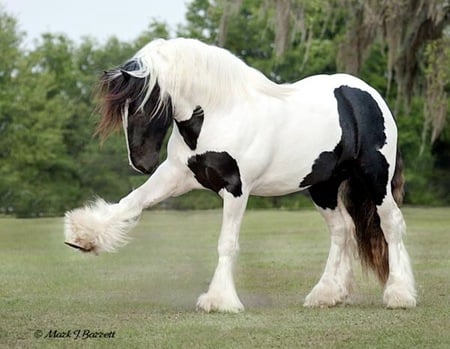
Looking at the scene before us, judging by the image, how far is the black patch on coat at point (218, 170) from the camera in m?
7.71

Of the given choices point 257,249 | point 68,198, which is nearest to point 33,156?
point 68,198

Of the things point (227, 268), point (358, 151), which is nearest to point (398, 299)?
point (358, 151)

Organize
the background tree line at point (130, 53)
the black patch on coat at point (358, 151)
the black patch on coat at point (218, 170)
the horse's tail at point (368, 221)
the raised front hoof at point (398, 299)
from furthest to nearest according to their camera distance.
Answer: the background tree line at point (130, 53), the horse's tail at point (368, 221), the black patch on coat at point (358, 151), the raised front hoof at point (398, 299), the black patch on coat at point (218, 170)

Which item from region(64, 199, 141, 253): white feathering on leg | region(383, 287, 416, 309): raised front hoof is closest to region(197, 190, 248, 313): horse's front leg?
region(64, 199, 141, 253): white feathering on leg

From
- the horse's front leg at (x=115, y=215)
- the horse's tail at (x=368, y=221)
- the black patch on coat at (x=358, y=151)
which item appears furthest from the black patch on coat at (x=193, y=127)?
the horse's tail at (x=368, y=221)

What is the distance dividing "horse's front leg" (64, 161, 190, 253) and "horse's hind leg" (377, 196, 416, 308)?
184 cm

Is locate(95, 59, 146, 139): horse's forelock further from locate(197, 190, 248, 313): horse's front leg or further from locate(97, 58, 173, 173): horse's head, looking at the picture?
locate(197, 190, 248, 313): horse's front leg

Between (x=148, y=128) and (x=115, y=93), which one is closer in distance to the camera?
(x=115, y=93)

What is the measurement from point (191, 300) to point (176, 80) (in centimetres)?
215

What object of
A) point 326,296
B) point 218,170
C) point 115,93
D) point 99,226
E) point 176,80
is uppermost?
point 176,80

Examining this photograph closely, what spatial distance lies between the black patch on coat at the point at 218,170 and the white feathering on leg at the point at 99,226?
66 centimetres

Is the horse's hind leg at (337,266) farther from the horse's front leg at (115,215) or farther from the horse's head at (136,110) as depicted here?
the horse's head at (136,110)

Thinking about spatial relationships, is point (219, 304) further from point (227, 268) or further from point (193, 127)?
point (193, 127)

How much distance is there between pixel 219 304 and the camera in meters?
7.61
